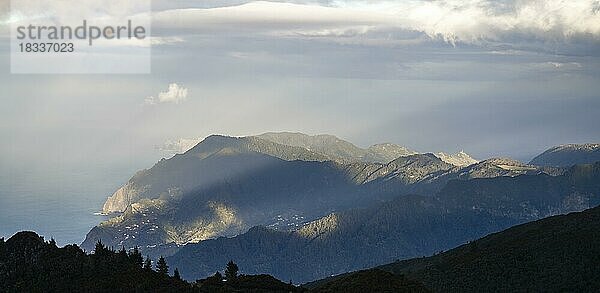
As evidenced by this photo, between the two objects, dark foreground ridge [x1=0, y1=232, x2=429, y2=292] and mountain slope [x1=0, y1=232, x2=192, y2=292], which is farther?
dark foreground ridge [x1=0, y1=232, x2=429, y2=292]

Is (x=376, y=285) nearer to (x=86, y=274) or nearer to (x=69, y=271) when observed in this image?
(x=86, y=274)

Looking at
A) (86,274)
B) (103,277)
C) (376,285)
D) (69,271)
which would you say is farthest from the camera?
(376,285)

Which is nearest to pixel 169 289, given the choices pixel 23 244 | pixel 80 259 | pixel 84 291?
pixel 84 291

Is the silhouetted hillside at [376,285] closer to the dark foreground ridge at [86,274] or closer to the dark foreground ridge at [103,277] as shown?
the dark foreground ridge at [103,277]

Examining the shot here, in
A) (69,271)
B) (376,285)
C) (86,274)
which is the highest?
(86,274)

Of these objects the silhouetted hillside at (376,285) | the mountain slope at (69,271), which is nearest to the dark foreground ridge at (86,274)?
the mountain slope at (69,271)

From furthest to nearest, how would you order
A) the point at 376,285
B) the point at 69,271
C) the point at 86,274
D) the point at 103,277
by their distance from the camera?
the point at 376,285
the point at 69,271
the point at 86,274
the point at 103,277

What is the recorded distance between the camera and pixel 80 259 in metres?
162

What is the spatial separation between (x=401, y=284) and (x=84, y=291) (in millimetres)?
65909

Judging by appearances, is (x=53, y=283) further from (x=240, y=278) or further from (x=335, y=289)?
(x=335, y=289)

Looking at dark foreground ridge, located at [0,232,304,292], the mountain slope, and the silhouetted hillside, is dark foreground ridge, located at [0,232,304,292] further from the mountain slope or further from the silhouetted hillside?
the silhouetted hillside

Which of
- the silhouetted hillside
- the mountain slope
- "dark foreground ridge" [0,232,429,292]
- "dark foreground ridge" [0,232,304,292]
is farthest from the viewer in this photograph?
the silhouetted hillside

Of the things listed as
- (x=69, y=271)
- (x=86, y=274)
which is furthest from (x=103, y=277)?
(x=69, y=271)

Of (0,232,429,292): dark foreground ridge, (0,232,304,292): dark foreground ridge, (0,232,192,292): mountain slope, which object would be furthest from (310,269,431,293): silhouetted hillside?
(0,232,192,292): mountain slope
